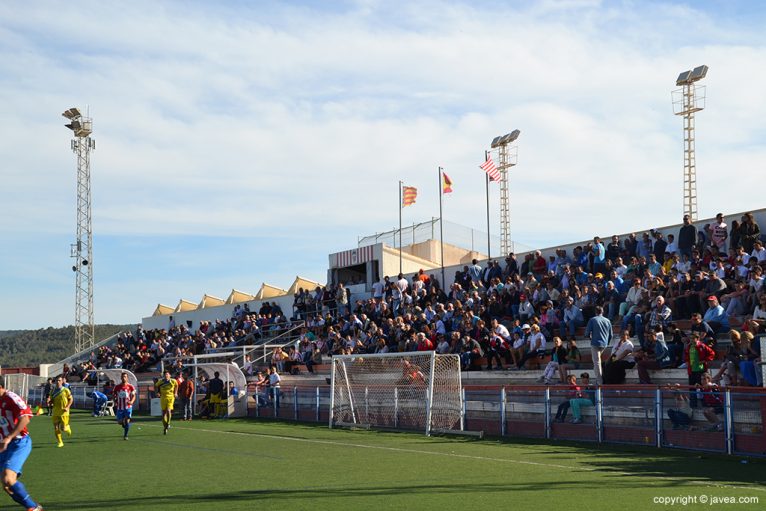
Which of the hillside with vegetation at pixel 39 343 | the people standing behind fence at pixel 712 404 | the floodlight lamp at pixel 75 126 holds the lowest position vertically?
the hillside with vegetation at pixel 39 343

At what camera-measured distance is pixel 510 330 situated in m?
27.7

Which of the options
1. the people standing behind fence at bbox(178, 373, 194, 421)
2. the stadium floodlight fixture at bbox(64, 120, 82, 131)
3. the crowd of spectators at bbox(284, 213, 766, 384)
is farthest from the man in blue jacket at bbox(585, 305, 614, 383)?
the stadium floodlight fixture at bbox(64, 120, 82, 131)

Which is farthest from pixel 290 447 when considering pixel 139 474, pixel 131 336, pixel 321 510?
pixel 131 336

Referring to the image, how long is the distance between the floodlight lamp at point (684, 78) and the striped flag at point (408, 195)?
14238mm

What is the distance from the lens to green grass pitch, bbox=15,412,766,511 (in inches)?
453

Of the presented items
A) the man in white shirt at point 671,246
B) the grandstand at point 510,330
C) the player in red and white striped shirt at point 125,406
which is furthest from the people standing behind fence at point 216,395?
the man in white shirt at point 671,246

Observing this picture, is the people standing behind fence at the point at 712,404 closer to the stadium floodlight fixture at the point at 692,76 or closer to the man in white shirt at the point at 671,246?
the man in white shirt at the point at 671,246

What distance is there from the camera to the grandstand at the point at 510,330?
17.5m

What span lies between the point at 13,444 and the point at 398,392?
14.6 metres

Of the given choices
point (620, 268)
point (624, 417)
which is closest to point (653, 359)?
point (624, 417)

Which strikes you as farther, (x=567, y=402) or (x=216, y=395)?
(x=216, y=395)

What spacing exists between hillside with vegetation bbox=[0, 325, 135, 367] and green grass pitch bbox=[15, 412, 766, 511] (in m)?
93.2

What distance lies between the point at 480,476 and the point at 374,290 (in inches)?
1011

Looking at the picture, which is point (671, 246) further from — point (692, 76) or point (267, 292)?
point (267, 292)
